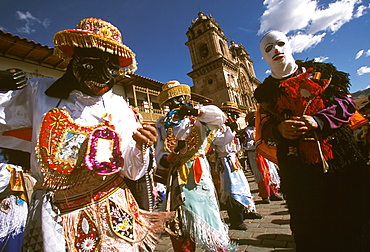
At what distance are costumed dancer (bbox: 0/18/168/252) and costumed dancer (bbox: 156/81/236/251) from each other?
106 cm

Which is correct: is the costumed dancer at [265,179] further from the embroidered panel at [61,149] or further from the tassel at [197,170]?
the embroidered panel at [61,149]

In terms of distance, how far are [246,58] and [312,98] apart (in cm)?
4914

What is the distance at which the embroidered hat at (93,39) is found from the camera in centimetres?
143

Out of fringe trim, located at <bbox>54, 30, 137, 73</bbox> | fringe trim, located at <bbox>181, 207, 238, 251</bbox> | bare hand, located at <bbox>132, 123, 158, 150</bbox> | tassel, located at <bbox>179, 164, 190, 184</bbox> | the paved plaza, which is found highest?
fringe trim, located at <bbox>54, 30, 137, 73</bbox>

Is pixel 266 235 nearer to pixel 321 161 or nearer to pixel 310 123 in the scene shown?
pixel 321 161

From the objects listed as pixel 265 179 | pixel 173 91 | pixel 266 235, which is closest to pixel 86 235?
pixel 173 91

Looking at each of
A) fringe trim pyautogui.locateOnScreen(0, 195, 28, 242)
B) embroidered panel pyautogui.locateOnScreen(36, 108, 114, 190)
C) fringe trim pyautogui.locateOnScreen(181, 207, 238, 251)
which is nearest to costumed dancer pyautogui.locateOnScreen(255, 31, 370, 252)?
fringe trim pyautogui.locateOnScreen(181, 207, 238, 251)

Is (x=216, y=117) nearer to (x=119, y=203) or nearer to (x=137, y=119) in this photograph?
(x=137, y=119)

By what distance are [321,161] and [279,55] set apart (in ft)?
3.40

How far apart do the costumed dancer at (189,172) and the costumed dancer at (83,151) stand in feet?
3.49

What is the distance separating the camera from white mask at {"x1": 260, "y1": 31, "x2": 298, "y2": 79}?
197 centimetres

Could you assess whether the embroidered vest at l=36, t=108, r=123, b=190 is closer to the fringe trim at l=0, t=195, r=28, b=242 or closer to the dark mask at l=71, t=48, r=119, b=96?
the dark mask at l=71, t=48, r=119, b=96

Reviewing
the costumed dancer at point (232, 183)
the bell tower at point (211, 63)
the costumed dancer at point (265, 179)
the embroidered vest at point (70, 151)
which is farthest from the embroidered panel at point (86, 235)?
the bell tower at point (211, 63)

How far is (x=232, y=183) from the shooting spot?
4.18m
